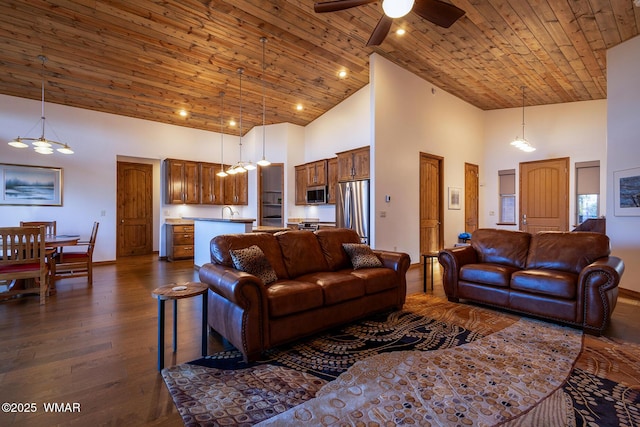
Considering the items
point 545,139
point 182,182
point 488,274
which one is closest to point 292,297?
point 488,274

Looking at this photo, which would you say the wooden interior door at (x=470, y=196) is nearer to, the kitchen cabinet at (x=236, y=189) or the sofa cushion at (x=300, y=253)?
the sofa cushion at (x=300, y=253)

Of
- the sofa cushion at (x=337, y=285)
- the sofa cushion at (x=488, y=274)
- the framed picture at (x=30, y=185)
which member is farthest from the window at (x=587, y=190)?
the framed picture at (x=30, y=185)

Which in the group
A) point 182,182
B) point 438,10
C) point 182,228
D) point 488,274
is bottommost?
point 488,274

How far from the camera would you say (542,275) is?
10.3 ft

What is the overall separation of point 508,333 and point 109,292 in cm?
494

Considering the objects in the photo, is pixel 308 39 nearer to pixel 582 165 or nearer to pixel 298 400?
pixel 298 400

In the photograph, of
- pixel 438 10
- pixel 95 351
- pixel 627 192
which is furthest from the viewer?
pixel 627 192

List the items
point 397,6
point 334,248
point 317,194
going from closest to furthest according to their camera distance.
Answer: point 397,6
point 334,248
point 317,194

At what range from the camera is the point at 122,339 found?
8.68ft

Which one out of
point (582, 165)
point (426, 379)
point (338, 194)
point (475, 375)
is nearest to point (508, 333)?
point (475, 375)

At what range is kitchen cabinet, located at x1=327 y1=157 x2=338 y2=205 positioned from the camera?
671 centimetres

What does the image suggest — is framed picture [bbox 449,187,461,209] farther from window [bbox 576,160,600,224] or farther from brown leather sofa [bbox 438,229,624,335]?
brown leather sofa [bbox 438,229,624,335]

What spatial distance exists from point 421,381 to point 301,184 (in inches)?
243

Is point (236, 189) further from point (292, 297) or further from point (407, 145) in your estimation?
point (292, 297)
